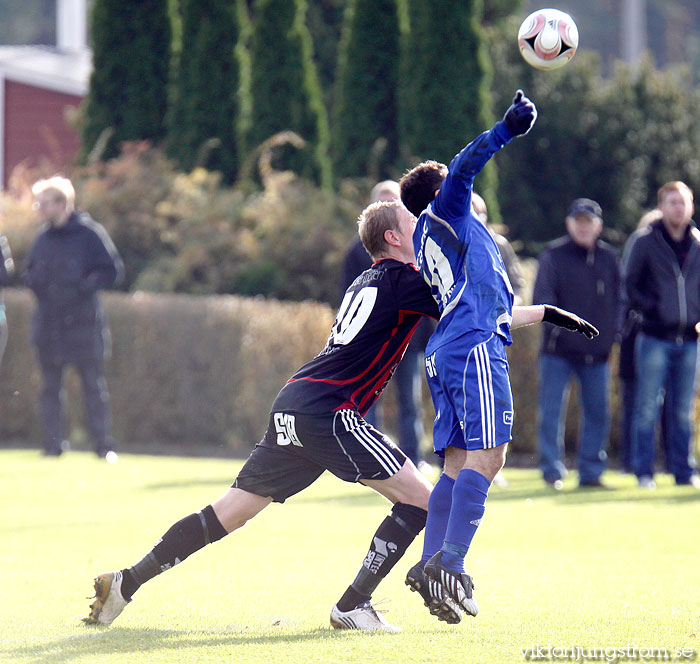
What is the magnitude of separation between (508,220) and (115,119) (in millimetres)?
7906

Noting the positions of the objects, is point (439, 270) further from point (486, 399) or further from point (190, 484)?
point (190, 484)

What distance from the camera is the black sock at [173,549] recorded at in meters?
5.54

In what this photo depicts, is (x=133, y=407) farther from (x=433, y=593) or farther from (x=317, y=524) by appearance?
(x=433, y=593)

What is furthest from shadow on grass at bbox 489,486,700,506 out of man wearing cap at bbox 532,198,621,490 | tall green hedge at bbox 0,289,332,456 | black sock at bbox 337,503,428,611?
black sock at bbox 337,503,428,611

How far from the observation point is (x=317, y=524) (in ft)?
30.0

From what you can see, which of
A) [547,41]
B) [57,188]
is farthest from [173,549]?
[57,188]

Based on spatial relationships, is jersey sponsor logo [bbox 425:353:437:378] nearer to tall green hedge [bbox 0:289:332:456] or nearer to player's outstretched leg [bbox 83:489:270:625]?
player's outstretched leg [bbox 83:489:270:625]

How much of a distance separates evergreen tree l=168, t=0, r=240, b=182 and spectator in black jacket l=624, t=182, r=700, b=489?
33.8 feet

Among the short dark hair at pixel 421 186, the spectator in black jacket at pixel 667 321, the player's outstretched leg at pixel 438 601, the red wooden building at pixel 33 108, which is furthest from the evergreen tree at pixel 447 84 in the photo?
the player's outstretched leg at pixel 438 601

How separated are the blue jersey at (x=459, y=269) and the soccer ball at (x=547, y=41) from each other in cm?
112

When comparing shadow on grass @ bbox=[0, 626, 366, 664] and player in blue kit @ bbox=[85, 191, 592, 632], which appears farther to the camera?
player in blue kit @ bbox=[85, 191, 592, 632]

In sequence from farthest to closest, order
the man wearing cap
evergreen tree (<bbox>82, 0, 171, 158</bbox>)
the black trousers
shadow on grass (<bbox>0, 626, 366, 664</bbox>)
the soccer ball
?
evergreen tree (<bbox>82, 0, 171, 158</bbox>) → the black trousers → the man wearing cap → the soccer ball → shadow on grass (<bbox>0, 626, 366, 664</bbox>)

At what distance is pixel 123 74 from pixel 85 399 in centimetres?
900

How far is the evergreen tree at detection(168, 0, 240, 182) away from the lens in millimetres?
20125
